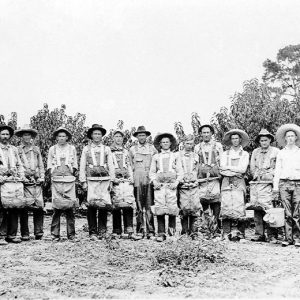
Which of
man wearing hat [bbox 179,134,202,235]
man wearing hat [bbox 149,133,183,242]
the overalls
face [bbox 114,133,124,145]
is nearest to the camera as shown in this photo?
man wearing hat [bbox 149,133,183,242]

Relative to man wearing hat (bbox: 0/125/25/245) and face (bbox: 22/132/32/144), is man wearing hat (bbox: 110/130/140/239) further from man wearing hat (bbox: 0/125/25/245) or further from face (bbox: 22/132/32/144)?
man wearing hat (bbox: 0/125/25/245)

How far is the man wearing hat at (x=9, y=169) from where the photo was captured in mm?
8352

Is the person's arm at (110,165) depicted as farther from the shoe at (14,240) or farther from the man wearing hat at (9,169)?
the shoe at (14,240)

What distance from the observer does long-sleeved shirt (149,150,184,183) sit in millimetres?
8594

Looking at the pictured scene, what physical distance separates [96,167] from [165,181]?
1.17 metres

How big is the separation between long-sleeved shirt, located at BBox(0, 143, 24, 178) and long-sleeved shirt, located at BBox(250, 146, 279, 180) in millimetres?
3916

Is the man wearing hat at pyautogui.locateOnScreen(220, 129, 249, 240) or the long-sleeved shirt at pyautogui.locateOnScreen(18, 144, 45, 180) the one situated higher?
the long-sleeved shirt at pyautogui.locateOnScreen(18, 144, 45, 180)

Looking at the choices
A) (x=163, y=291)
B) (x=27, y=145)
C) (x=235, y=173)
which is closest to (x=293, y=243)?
(x=235, y=173)

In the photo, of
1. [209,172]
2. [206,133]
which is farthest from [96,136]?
[209,172]

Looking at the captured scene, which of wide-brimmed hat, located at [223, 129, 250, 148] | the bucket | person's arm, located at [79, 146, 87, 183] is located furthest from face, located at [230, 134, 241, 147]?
person's arm, located at [79, 146, 87, 183]

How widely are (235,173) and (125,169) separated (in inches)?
74.9

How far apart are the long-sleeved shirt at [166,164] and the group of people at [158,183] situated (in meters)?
0.02

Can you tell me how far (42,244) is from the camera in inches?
325

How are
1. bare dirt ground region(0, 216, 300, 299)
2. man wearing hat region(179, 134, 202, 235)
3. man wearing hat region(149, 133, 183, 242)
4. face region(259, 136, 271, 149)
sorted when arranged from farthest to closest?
face region(259, 136, 271, 149) < man wearing hat region(179, 134, 202, 235) < man wearing hat region(149, 133, 183, 242) < bare dirt ground region(0, 216, 300, 299)
